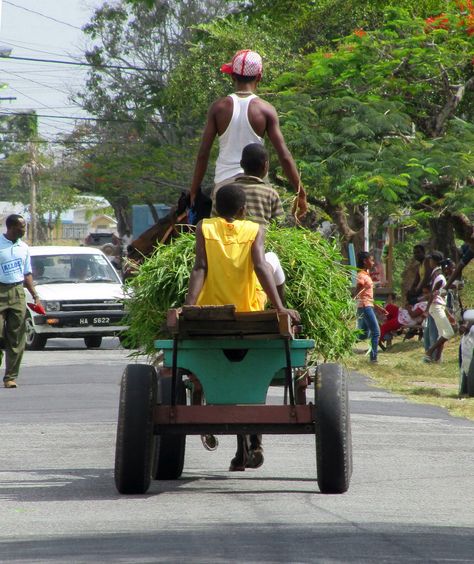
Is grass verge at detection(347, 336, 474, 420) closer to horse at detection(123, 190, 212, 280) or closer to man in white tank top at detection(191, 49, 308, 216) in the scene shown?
horse at detection(123, 190, 212, 280)

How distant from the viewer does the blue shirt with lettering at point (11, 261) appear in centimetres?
1645

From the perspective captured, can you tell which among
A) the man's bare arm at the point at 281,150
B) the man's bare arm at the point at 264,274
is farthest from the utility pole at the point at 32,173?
the man's bare arm at the point at 264,274

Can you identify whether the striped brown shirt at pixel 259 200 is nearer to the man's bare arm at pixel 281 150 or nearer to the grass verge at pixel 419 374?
the man's bare arm at pixel 281 150

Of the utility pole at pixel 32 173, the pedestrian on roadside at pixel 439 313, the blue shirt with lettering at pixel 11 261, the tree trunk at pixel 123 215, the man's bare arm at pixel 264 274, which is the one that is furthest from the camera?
the utility pole at pixel 32 173

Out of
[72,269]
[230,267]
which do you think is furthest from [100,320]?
[230,267]

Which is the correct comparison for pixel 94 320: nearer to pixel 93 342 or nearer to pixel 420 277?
pixel 93 342

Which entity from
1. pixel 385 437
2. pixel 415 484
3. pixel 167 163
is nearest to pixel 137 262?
pixel 415 484

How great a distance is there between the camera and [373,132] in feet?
70.1

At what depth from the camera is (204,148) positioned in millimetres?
9414

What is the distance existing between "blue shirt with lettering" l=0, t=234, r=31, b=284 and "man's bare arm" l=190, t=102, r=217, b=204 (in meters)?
7.38

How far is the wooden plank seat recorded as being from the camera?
25.9 ft

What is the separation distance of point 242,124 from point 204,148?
33 cm

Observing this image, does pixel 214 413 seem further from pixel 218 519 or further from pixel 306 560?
pixel 306 560

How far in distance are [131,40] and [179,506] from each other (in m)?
47.3
